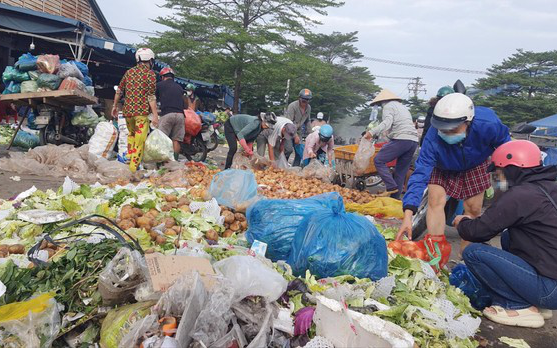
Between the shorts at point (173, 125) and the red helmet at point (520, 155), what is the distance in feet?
19.9

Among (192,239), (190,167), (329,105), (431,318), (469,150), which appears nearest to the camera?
(431,318)

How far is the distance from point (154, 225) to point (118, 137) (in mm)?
4805

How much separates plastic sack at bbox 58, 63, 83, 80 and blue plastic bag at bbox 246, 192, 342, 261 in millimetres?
6274

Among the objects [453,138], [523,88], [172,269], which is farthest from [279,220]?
[523,88]

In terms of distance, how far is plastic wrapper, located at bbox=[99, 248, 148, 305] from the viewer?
6.91 ft

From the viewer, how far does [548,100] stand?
97.2 feet

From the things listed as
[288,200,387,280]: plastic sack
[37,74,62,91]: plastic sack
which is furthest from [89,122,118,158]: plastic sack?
[288,200,387,280]: plastic sack

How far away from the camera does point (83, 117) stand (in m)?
8.74

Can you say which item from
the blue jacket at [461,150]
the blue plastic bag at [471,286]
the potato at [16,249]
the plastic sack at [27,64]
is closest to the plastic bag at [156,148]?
the plastic sack at [27,64]

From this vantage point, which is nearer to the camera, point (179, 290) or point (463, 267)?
point (179, 290)

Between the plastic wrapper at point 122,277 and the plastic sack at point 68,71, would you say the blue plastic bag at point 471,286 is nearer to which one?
the plastic wrapper at point 122,277

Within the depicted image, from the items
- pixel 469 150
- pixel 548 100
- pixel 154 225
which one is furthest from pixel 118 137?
pixel 548 100

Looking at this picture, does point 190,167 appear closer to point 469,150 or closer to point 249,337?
point 469,150

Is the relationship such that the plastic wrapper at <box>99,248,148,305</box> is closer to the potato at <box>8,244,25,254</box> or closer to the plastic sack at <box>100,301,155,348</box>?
the plastic sack at <box>100,301,155,348</box>
